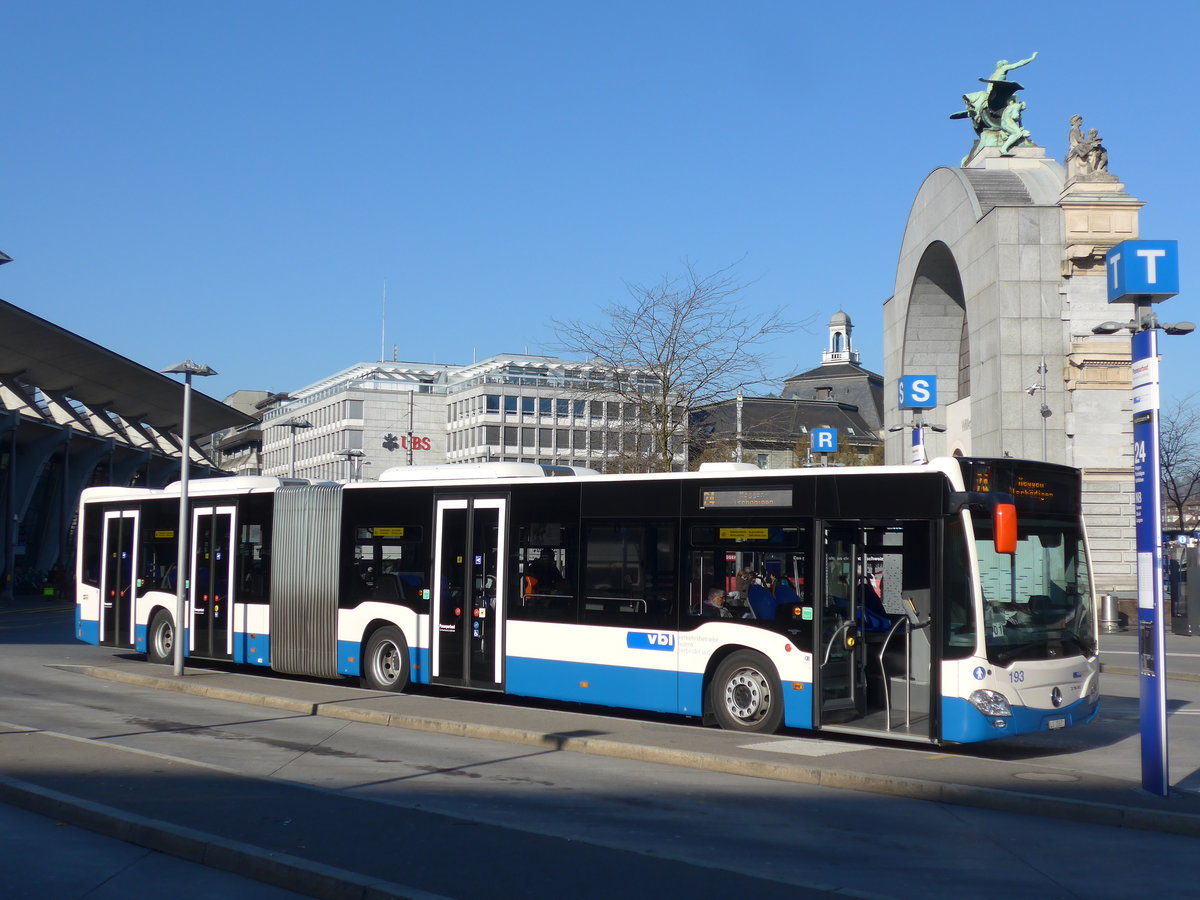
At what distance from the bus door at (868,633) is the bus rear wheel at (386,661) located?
21.7ft

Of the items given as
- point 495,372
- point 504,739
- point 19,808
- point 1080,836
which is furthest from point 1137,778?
point 495,372

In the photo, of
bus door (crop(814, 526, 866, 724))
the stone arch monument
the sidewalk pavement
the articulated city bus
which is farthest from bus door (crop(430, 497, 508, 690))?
the stone arch monument

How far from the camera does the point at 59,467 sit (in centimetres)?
6562

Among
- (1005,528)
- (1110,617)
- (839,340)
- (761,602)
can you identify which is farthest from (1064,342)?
(839,340)

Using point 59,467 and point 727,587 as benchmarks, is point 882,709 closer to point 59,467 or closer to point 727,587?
point 727,587

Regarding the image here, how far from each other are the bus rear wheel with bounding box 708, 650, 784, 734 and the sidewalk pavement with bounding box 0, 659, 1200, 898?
25 cm

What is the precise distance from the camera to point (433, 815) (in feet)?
30.1

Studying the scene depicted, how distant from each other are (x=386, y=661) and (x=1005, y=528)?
9640mm

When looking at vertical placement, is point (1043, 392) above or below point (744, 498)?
above

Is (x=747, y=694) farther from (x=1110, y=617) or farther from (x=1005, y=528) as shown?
(x=1110, y=617)

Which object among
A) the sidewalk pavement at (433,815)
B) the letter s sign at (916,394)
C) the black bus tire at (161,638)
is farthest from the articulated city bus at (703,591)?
the letter s sign at (916,394)

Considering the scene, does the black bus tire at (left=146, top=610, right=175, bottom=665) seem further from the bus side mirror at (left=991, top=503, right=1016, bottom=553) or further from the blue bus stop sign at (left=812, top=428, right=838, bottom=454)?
the blue bus stop sign at (left=812, top=428, right=838, bottom=454)

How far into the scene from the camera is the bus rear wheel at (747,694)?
45.3ft

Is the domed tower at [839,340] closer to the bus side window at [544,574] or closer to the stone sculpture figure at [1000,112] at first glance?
the stone sculpture figure at [1000,112]
